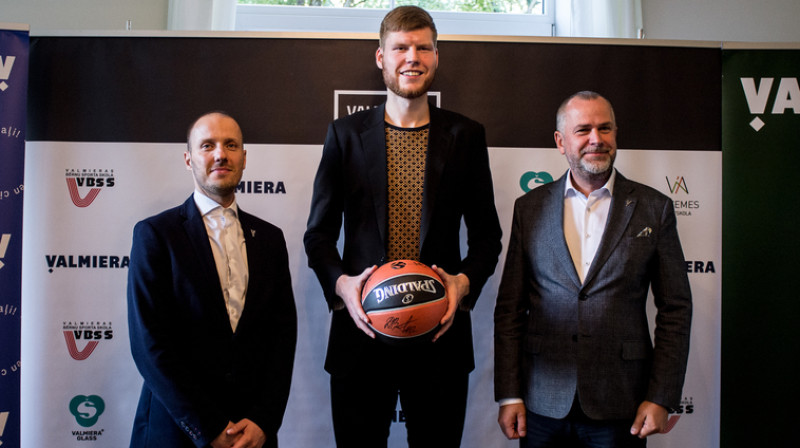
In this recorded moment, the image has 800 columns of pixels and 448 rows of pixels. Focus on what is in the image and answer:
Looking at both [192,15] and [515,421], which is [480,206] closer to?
[515,421]

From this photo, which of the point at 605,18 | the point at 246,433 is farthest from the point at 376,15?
the point at 246,433

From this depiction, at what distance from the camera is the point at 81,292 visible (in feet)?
9.23

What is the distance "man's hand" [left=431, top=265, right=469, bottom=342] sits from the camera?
5.84 feet

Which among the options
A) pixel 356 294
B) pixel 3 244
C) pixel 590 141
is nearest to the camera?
pixel 356 294

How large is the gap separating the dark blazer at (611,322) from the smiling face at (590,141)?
10 cm

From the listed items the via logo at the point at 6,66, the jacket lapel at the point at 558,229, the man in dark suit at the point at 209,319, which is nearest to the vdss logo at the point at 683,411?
the jacket lapel at the point at 558,229

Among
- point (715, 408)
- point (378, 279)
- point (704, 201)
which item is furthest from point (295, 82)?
point (715, 408)

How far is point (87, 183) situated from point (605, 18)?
3.32 m

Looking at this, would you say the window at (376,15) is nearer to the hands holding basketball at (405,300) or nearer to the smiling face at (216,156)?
the smiling face at (216,156)

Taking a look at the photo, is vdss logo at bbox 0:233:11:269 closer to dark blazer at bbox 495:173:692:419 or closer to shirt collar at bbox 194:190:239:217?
shirt collar at bbox 194:190:239:217

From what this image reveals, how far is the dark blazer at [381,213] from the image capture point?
198cm

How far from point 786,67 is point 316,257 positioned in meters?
2.72

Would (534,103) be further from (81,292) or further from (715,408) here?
(81,292)
